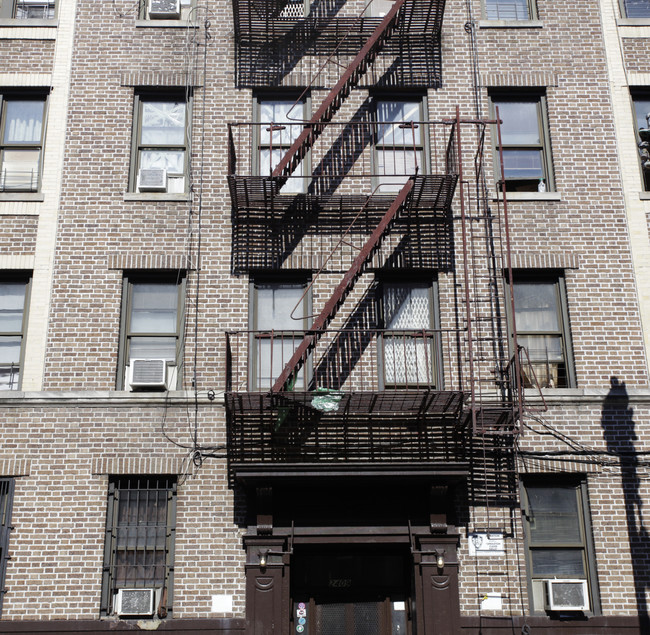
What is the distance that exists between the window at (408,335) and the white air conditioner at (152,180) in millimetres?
3810

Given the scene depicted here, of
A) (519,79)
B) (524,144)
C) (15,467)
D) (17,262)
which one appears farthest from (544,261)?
(15,467)

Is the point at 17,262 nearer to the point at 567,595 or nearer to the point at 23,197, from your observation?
the point at 23,197

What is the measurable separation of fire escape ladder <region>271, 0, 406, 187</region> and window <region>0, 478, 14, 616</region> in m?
5.80

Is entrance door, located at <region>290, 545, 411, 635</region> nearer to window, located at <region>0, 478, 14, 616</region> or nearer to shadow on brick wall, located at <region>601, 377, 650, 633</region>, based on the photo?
shadow on brick wall, located at <region>601, 377, 650, 633</region>

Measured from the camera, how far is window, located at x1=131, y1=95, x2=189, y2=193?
1409cm

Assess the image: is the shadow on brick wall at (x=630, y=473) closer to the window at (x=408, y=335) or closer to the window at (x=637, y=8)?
the window at (x=408, y=335)

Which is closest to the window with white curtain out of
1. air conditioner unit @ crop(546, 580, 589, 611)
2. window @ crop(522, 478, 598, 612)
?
window @ crop(522, 478, 598, 612)

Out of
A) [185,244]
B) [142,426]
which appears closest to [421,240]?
[185,244]

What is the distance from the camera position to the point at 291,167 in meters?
14.0

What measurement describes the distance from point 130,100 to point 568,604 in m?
10.2

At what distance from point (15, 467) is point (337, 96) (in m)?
7.56

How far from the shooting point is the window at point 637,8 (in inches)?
612

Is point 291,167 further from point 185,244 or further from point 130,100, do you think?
point 130,100

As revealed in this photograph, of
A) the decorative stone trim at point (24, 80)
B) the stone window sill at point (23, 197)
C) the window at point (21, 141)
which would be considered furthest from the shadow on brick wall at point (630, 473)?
the decorative stone trim at point (24, 80)
